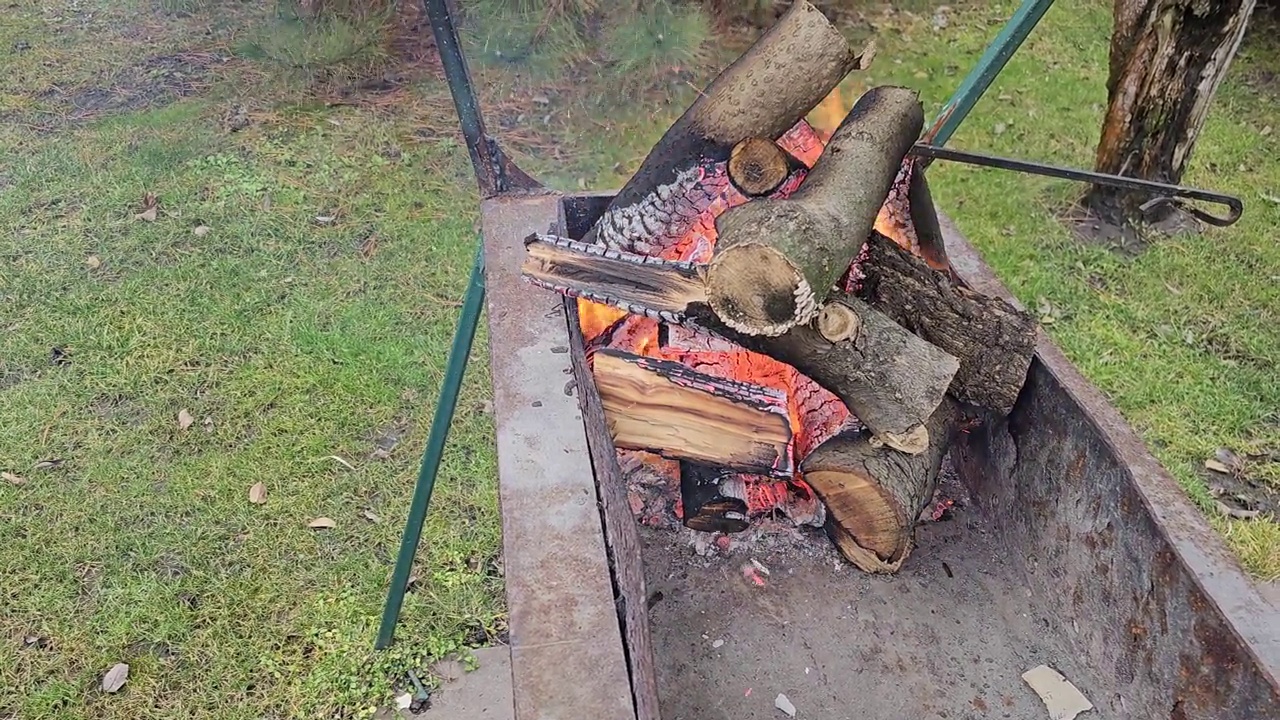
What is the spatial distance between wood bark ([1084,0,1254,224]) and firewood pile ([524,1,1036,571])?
2021 millimetres

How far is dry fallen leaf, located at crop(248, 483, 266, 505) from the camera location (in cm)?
294

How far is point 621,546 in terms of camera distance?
1.49 meters

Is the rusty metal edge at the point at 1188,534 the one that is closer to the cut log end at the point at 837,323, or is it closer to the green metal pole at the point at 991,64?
the cut log end at the point at 837,323

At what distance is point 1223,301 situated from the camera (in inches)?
149

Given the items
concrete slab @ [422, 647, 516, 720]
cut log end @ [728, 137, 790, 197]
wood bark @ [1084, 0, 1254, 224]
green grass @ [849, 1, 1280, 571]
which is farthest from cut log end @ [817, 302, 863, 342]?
wood bark @ [1084, 0, 1254, 224]

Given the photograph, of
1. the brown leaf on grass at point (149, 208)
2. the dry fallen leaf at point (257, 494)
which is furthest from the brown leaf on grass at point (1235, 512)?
the brown leaf on grass at point (149, 208)

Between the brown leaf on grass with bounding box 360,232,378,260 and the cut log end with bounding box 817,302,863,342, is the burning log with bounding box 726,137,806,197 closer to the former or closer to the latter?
the cut log end with bounding box 817,302,863,342

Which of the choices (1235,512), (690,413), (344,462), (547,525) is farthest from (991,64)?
(344,462)

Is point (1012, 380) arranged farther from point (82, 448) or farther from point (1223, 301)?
point (82, 448)

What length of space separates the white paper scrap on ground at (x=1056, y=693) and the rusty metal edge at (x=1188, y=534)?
14.5 inches

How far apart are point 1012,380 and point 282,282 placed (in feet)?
9.55

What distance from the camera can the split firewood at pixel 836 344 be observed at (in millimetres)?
1673

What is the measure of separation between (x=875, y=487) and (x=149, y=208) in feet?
11.8

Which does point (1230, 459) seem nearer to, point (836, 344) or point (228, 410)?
point (836, 344)
